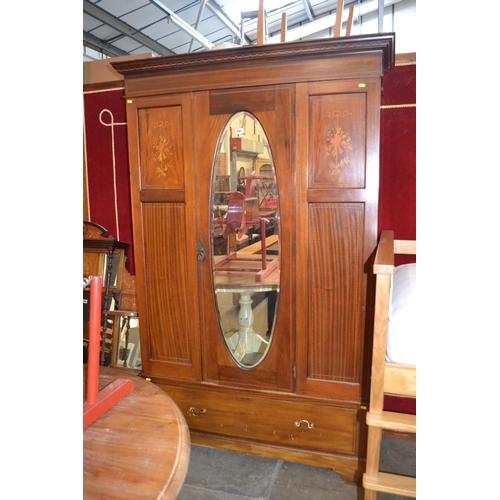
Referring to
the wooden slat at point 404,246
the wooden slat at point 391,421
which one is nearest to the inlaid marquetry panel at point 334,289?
the wooden slat at point 391,421

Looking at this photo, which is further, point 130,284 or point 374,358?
point 130,284

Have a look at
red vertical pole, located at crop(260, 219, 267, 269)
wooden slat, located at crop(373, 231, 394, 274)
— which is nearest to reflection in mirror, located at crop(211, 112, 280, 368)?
red vertical pole, located at crop(260, 219, 267, 269)

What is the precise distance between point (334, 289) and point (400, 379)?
48 cm

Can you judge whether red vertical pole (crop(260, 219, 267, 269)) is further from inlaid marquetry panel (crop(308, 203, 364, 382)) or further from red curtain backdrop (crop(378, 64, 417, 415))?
red curtain backdrop (crop(378, 64, 417, 415))

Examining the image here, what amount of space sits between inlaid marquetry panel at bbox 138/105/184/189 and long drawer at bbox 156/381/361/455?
1.06 metres

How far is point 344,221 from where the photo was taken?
5.65 feet

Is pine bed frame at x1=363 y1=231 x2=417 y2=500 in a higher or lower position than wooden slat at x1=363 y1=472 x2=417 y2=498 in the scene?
higher

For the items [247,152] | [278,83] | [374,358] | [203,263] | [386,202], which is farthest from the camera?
[386,202]

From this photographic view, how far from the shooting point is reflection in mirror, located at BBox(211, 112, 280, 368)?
181 cm

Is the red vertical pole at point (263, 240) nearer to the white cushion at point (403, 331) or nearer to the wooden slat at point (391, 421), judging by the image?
the white cushion at point (403, 331)
